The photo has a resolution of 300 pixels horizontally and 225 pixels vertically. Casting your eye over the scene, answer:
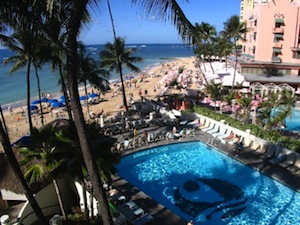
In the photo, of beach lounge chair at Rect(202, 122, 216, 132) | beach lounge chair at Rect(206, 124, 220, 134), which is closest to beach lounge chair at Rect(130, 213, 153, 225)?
beach lounge chair at Rect(206, 124, 220, 134)

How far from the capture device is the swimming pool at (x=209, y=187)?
43.0 ft

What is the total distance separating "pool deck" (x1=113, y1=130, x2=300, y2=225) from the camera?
1227 cm

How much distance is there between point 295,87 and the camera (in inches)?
1312

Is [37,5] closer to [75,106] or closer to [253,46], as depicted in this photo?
[75,106]

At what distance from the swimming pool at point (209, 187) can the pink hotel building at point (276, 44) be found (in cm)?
1921

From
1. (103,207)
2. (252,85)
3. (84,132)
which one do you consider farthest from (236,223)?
(252,85)

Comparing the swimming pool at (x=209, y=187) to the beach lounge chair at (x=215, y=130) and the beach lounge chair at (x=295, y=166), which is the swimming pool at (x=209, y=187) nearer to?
the beach lounge chair at (x=295, y=166)

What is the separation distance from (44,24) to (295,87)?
114 feet

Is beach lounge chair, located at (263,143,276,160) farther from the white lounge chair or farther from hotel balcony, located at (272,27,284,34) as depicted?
hotel balcony, located at (272,27,284,34)

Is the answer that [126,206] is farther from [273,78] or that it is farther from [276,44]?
[276,44]

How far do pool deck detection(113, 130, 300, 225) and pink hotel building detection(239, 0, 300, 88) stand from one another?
1696cm

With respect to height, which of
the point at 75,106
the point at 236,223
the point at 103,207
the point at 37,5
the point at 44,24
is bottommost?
the point at 236,223

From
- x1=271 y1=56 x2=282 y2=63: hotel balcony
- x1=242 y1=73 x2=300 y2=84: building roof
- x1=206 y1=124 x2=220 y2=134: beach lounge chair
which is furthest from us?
x1=271 y1=56 x2=282 y2=63: hotel balcony

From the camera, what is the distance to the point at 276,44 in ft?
118
